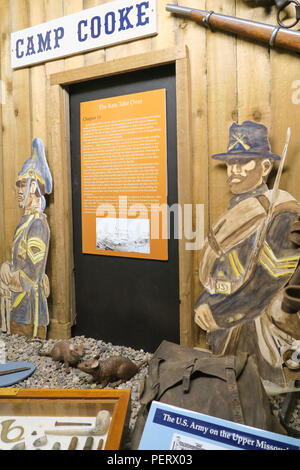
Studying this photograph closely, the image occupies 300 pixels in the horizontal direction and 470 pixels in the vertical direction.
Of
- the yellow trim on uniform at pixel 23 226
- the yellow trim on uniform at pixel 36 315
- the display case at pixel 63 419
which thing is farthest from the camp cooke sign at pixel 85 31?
the display case at pixel 63 419

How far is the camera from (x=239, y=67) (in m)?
1.76

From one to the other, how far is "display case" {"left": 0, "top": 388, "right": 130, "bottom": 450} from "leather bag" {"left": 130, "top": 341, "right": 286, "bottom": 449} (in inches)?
5.1

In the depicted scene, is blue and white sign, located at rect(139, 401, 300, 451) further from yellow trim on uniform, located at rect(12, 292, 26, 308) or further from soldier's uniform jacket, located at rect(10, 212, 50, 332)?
yellow trim on uniform, located at rect(12, 292, 26, 308)

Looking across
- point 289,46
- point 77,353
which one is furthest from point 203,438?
point 289,46

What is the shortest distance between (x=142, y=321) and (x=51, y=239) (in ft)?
2.80

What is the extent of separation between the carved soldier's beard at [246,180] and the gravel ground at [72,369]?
101 centimetres

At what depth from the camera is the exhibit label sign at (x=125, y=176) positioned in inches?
79.4

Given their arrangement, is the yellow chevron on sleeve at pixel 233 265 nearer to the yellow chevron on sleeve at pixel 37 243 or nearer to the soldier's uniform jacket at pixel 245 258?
the soldier's uniform jacket at pixel 245 258

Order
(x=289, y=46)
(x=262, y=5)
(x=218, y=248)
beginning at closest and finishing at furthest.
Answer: (x=289, y=46) → (x=262, y=5) → (x=218, y=248)

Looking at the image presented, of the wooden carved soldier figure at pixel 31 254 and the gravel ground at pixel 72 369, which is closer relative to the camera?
the gravel ground at pixel 72 369

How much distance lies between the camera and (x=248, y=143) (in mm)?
1703

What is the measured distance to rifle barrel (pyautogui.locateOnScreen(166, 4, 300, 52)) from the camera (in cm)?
155
